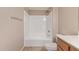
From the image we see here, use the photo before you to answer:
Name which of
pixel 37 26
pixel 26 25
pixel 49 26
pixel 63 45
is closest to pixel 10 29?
pixel 26 25

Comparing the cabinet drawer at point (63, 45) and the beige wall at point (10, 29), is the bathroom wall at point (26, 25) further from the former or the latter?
the cabinet drawer at point (63, 45)

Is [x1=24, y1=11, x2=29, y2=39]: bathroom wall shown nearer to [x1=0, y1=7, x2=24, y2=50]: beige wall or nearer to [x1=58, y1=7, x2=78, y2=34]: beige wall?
[x1=0, y1=7, x2=24, y2=50]: beige wall

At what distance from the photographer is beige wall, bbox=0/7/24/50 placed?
60.3 inches

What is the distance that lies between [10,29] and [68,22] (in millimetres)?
881

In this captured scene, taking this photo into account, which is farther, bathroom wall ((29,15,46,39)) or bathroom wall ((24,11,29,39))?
bathroom wall ((29,15,46,39))

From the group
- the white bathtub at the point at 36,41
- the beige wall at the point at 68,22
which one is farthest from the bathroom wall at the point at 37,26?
the beige wall at the point at 68,22

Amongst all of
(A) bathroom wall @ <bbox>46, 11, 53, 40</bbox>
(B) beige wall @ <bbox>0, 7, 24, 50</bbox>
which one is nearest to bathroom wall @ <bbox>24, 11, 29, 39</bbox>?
(B) beige wall @ <bbox>0, 7, 24, 50</bbox>

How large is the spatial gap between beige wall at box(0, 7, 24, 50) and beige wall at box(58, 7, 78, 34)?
0.59 metres

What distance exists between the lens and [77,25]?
175cm
